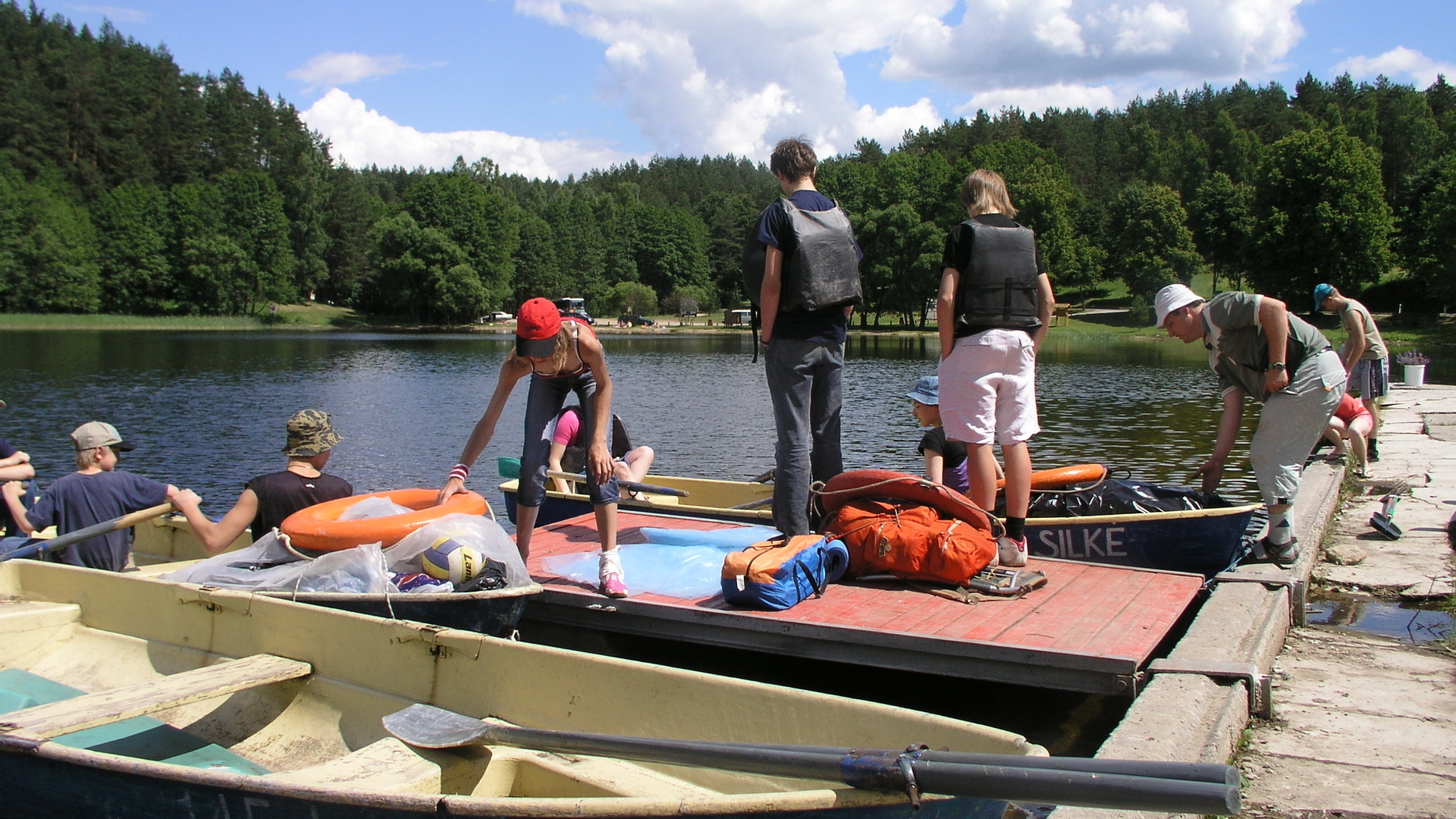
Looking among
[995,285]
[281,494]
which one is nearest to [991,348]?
[995,285]

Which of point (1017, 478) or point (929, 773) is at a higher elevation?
point (1017, 478)

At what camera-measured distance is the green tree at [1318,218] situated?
187ft

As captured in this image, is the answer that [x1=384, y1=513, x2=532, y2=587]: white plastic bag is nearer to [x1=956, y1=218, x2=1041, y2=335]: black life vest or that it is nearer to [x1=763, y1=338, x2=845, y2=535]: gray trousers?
[x1=763, y1=338, x2=845, y2=535]: gray trousers

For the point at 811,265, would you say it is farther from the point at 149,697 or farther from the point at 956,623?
the point at 149,697

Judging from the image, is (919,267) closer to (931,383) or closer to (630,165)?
(931,383)

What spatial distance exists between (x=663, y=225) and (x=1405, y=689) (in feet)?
374

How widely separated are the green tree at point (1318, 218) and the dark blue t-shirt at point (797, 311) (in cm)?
6043

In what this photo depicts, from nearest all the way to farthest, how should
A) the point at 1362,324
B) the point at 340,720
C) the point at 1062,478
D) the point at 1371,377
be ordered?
the point at 340,720 < the point at 1062,478 < the point at 1362,324 < the point at 1371,377

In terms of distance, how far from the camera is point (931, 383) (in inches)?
279

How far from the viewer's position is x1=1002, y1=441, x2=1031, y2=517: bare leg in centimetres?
565

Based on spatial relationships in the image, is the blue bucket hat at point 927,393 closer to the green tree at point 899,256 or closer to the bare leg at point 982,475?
the bare leg at point 982,475

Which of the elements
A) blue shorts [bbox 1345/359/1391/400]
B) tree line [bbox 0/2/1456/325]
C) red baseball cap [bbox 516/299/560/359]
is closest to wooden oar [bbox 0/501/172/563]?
red baseball cap [bbox 516/299/560/359]

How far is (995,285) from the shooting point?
5.54 metres

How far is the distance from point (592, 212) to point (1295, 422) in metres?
118
